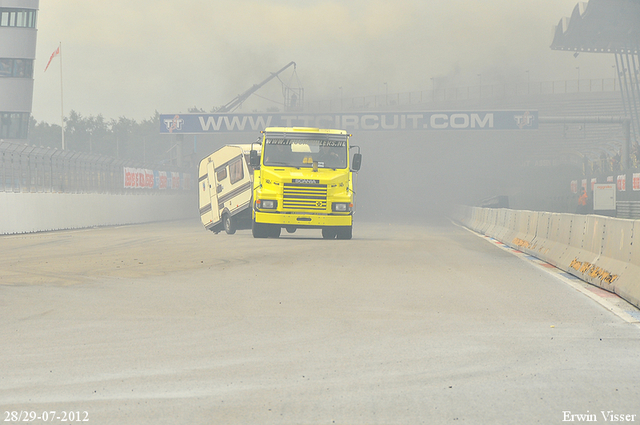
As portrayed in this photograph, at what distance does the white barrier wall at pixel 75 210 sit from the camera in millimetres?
28923

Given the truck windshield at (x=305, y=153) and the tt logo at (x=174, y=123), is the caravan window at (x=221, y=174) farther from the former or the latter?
the tt logo at (x=174, y=123)

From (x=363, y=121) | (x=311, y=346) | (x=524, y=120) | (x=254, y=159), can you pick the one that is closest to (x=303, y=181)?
(x=254, y=159)

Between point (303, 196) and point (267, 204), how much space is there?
1.00 m

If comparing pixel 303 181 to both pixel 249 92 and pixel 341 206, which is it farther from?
pixel 249 92

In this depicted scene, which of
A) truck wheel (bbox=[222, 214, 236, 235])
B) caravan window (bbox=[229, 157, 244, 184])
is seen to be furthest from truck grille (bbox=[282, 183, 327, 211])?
truck wheel (bbox=[222, 214, 236, 235])

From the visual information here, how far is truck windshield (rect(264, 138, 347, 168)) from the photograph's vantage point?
78.2 ft

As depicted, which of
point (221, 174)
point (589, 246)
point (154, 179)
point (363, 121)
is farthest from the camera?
point (363, 121)

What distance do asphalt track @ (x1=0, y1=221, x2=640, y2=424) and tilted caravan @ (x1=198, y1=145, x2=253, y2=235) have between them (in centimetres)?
1167

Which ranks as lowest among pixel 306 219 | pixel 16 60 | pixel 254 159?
pixel 306 219

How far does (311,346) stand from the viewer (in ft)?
24.7

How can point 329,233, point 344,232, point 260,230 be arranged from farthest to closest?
point 329,233
point 260,230
point 344,232

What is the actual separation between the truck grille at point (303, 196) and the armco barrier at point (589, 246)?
16.8 ft

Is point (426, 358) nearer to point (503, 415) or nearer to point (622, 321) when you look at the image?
point (503, 415)

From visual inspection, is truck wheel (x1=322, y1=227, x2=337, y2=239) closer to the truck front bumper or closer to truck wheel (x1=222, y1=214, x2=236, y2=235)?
the truck front bumper
